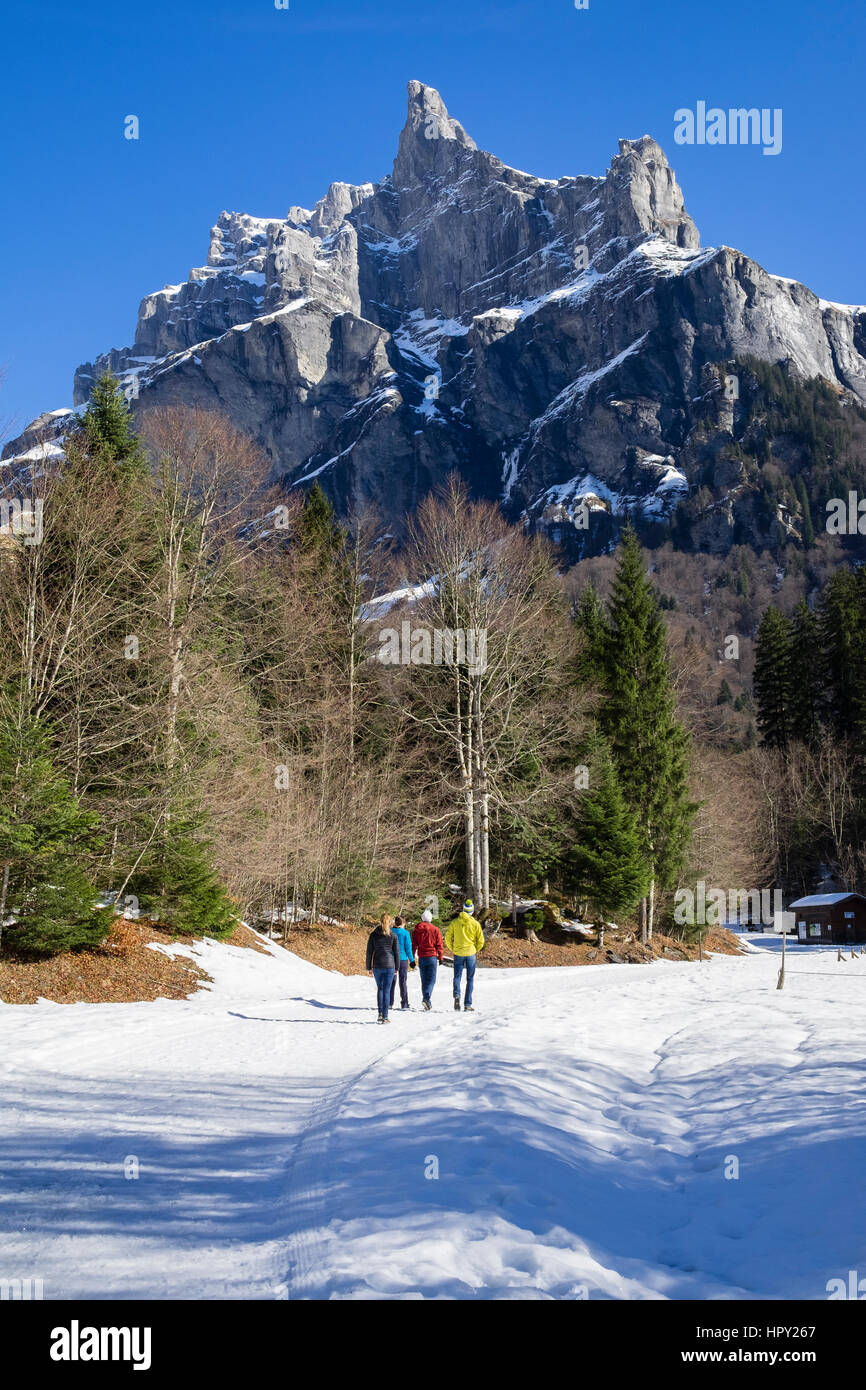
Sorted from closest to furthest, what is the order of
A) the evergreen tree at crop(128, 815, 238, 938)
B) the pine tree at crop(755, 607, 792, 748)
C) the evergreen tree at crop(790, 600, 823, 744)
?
the evergreen tree at crop(128, 815, 238, 938), the evergreen tree at crop(790, 600, 823, 744), the pine tree at crop(755, 607, 792, 748)

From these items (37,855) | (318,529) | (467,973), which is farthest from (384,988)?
(318,529)

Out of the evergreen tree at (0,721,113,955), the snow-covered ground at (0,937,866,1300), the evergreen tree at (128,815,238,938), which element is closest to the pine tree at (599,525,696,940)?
the evergreen tree at (128,815,238,938)

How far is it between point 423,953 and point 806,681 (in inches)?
2345

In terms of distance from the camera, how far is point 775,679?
219 feet

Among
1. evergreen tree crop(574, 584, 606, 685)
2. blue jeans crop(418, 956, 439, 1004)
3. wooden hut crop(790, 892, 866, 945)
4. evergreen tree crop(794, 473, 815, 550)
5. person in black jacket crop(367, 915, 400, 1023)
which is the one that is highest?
evergreen tree crop(794, 473, 815, 550)

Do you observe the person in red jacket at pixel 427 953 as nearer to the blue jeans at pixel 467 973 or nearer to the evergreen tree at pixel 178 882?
the blue jeans at pixel 467 973

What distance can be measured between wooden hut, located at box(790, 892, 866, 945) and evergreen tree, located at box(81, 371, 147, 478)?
1849 inches

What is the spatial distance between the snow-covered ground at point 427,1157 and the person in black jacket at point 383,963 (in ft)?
2.04

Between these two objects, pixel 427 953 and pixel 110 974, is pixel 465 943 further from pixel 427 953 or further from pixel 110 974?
pixel 110 974

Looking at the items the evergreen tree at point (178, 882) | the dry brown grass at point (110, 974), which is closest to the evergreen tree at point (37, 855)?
the dry brown grass at point (110, 974)

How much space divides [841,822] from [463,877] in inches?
1452

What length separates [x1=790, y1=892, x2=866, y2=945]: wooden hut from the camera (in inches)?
1991

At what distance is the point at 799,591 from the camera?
5753 inches

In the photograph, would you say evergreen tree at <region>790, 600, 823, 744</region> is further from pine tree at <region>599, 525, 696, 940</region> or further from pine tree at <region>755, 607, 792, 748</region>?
pine tree at <region>599, 525, 696, 940</region>
